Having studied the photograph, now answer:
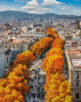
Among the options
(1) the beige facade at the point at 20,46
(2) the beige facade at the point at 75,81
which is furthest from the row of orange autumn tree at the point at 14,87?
(1) the beige facade at the point at 20,46

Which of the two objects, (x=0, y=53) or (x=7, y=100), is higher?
(x=0, y=53)

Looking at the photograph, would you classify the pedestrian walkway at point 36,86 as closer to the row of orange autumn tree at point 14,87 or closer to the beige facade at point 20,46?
the row of orange autumn tree at point 14,87

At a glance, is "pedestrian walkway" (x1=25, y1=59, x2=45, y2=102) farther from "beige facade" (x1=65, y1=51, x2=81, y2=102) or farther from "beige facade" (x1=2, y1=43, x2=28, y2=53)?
"beige facade" (x1=2, y1=43, x2=28, y2=53)

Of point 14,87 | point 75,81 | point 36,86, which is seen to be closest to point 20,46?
point 36,86

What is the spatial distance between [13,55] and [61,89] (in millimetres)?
38378

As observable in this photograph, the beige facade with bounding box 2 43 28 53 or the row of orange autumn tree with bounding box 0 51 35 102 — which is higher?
the beige facade with bounding box 2 43 28 53

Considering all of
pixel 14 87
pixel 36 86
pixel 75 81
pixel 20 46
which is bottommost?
pixel 36 86

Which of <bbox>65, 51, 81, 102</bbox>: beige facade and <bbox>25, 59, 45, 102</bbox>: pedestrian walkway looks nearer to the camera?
<bbox>65, 51, 81, 102</bbox>: beige facade

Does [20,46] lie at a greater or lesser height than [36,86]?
greater

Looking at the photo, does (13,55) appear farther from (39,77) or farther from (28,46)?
(39,77)

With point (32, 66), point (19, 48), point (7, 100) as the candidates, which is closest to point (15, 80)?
point (7, 100)

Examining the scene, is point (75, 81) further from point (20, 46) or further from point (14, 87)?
point (20, 46)

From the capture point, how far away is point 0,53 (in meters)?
50.8

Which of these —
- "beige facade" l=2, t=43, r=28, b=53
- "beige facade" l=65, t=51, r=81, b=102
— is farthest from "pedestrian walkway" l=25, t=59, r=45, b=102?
"beige facade" l=2, t=43, r=28, b=53
